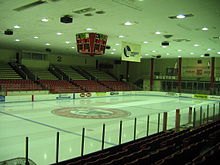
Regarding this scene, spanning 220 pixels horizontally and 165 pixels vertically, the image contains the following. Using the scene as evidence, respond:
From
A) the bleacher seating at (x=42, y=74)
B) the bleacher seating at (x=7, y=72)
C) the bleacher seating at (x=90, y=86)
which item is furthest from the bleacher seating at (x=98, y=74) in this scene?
the bleacher seating at (x=7, y=72)

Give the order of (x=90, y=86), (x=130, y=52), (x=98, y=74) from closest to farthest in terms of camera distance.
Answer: (x=130, y=52) → (x=90, y=86) → (x=98, y=74)

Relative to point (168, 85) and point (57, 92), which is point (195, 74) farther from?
point (57, 92)

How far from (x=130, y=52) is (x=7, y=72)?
15462 mm

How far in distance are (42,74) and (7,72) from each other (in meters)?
3.98

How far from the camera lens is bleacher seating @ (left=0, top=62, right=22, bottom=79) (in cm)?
2201

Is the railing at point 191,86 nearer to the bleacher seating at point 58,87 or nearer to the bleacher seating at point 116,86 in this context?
the bleacher seating at point 116,86

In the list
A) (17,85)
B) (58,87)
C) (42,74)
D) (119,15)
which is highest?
(119,15)

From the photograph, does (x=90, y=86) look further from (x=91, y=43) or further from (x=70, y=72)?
(x=91, y=43)

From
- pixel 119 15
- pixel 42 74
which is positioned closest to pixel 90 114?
pixel 119 15

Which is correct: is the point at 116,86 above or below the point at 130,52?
below

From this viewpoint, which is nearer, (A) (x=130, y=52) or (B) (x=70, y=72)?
(A) (x=130, y=52)

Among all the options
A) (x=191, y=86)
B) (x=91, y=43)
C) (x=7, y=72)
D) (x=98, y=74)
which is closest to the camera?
(x=91, y=43)

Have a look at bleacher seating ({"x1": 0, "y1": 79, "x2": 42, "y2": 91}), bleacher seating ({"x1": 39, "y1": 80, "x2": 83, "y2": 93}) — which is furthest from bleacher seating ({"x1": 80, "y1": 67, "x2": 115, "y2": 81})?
bleacher seating ({"x1": 0, "y1": 79, "x2": 42, "y2": 91})

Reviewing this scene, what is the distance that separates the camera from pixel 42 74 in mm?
25625
